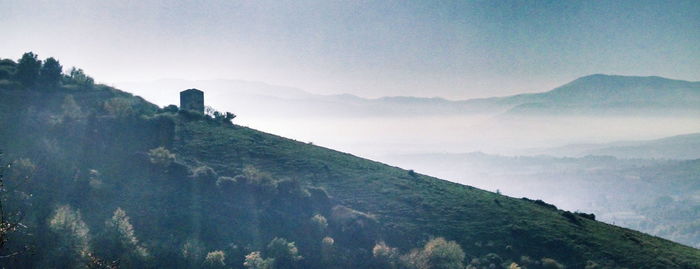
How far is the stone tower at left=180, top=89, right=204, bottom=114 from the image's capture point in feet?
384

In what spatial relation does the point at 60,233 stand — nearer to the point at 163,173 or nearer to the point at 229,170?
the point at 163,173

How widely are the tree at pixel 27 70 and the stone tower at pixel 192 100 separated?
103 ft

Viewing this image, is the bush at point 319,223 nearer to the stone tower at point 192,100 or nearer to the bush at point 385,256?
the bush at point 385,256

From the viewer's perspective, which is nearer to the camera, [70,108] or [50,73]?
[70,108]

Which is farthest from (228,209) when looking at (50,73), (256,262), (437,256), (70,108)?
(50,73)

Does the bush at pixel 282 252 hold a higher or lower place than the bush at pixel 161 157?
lower

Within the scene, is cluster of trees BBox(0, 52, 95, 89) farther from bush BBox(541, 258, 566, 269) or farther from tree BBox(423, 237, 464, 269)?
bush BBox(541, 258, 566, 269)

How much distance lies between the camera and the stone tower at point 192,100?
4609 inches

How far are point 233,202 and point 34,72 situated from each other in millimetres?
58588

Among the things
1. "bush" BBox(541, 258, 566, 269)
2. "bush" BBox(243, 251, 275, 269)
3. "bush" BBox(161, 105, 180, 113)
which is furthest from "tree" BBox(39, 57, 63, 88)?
"bush" BBox(541, 258, 566, 269)

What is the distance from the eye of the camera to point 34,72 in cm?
9738

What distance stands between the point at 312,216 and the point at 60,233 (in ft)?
117

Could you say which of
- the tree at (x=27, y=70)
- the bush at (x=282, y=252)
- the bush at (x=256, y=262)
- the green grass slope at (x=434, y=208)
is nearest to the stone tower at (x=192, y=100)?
the green grass slope at (x=434, y=208)

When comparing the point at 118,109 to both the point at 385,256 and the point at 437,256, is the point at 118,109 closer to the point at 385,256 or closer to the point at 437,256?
the point at 385,256
